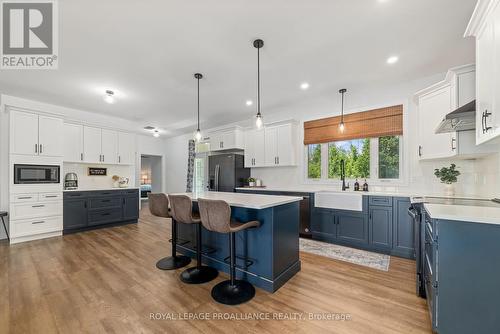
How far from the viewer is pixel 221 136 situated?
5719 millimetres

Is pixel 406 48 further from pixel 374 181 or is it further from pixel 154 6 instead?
pixel 154 6

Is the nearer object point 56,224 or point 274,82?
point 274,82

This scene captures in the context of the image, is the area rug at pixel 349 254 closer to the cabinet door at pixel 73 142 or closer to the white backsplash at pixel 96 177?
the white backsplash at pixel 96 177

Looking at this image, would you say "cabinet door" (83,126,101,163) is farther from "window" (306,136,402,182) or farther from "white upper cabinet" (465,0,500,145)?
"white upper cabinet" (465,0,500,145)

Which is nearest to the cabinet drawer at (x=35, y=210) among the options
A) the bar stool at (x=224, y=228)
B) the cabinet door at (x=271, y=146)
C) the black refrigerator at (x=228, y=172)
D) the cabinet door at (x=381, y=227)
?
the black refrigerator at (x=228, y=172)

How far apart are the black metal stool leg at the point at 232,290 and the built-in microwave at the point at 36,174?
13.8ft

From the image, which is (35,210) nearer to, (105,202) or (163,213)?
(105,202)

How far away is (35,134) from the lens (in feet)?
13.0

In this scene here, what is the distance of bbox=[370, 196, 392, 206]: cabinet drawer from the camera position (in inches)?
123

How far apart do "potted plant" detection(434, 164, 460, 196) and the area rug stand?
1.26 meters

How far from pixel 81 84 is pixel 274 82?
3.33 meters

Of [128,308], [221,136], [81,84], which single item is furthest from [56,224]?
[221,136]

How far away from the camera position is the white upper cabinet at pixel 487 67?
1.47 m

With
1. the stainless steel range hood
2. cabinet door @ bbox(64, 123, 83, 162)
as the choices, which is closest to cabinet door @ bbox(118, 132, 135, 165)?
cabinet door @ bbox(64, 123, 83, 162)
